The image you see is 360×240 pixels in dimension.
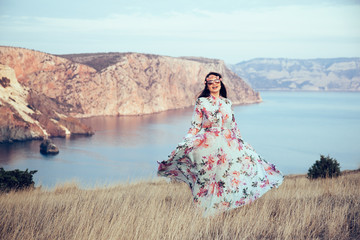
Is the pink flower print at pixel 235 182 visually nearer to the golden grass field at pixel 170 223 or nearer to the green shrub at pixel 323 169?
the golden grass field at pixel 170 223

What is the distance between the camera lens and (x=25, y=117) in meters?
73.1

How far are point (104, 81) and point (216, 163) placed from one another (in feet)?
375

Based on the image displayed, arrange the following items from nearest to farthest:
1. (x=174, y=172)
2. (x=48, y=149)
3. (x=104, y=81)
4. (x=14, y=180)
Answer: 1. (x=174, y=172)
2. (x=14, y=180)
3. (x=48, y=149)
4. (x=104, y=81)

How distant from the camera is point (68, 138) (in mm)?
74875

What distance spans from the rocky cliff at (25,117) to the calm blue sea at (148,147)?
307 cm

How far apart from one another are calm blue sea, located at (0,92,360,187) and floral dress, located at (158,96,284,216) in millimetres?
27243

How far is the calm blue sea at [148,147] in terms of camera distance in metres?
47.8

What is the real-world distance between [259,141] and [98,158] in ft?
93.3

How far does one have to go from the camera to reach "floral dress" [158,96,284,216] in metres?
5.28

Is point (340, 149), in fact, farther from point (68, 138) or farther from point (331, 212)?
point (331, 212)

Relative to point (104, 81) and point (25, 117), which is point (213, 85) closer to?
point (25, 117)

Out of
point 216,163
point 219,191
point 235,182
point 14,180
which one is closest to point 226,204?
point 219,191

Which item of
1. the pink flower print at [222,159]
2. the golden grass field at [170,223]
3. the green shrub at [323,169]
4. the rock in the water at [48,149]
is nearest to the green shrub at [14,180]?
the golden grass field at [170,223]

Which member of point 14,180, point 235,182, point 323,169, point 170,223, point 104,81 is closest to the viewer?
point 170,223
